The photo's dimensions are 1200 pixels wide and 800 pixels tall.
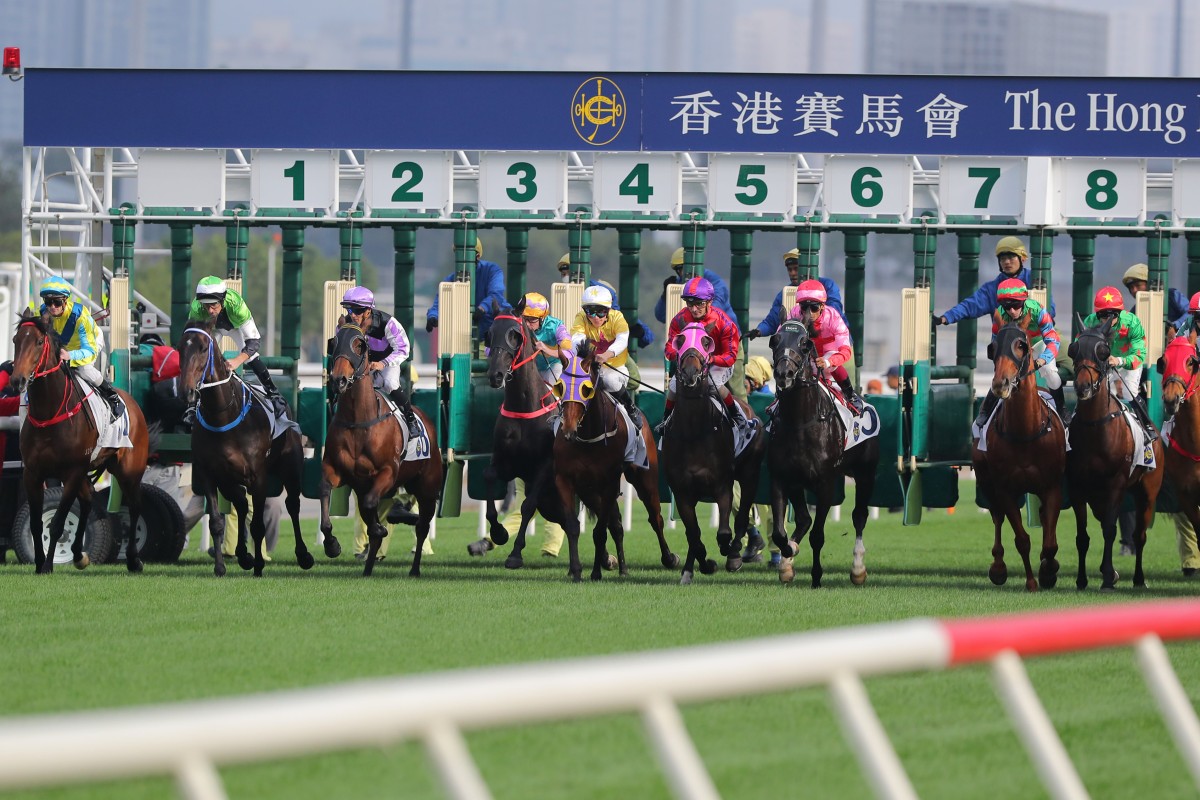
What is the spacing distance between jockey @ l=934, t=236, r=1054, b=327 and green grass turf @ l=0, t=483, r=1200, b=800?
1630 millimetres

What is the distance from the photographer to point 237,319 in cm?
1159

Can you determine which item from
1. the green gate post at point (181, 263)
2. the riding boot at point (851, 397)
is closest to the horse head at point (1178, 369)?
the riding boot at point (851, 397)

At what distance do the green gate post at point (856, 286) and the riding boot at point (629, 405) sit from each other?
7.02 ft

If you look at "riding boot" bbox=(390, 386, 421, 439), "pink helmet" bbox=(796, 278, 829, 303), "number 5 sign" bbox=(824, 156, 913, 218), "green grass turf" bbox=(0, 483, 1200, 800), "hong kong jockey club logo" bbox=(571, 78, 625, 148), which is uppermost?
"hong kong jockey club logo" bbox=(571, 78, 625, 148)

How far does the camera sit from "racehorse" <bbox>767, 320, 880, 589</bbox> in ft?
33.9

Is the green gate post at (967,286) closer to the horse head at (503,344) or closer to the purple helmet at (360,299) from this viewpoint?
the horse head at (503,344)

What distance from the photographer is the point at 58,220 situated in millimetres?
13117

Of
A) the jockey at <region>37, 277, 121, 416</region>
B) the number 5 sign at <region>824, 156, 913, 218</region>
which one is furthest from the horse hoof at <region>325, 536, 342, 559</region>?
the number 5 sign at <region>824, 156, 913, 218</region>

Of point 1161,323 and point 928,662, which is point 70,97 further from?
point 928,662

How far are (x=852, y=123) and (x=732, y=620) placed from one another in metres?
5.04

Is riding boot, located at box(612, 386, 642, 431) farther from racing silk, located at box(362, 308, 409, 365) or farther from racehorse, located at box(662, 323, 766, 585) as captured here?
racing silk, located at box(362, 308, 409, 365)

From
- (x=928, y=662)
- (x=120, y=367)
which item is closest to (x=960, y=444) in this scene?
(x=120, y=367)

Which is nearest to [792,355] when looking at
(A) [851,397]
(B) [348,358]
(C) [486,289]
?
(A) [851,397]

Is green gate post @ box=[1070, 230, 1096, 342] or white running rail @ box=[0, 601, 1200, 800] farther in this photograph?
green gate post @ box=[1070, 230, 1096, 342]
